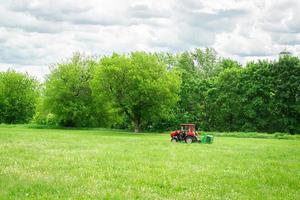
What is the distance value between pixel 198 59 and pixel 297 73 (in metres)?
51.0

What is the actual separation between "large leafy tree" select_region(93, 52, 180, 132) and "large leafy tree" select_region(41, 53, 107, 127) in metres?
9.83

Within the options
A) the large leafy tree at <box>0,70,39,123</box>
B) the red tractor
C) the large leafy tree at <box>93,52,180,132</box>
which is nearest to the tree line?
the large leafy tree at <box>93,52,180,132</box>

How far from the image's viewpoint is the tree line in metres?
67.6

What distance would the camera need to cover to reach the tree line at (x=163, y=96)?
67.6 meters

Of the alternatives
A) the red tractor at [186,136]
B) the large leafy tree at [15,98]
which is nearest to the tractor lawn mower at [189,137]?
the red tractor at [186,136]

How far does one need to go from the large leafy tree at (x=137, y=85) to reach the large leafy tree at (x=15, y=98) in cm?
3847

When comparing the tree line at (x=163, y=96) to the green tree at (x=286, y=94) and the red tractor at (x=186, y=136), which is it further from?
the red tractor at (x=186, y=136)

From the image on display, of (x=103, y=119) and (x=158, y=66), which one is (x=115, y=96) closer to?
(x=158, y=66)

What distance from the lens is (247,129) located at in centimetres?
7344

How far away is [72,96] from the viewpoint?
7831cm

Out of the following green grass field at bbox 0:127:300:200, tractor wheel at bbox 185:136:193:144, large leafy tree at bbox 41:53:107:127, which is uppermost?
large leafy tree at bbox 41:53:107:127

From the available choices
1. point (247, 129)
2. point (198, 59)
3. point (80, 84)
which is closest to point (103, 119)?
point (80, 84)

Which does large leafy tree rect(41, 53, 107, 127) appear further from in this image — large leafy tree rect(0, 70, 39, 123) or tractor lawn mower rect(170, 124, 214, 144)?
tractor lawn mower rect(170, 124, 214, 144)

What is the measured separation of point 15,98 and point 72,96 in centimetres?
2772
